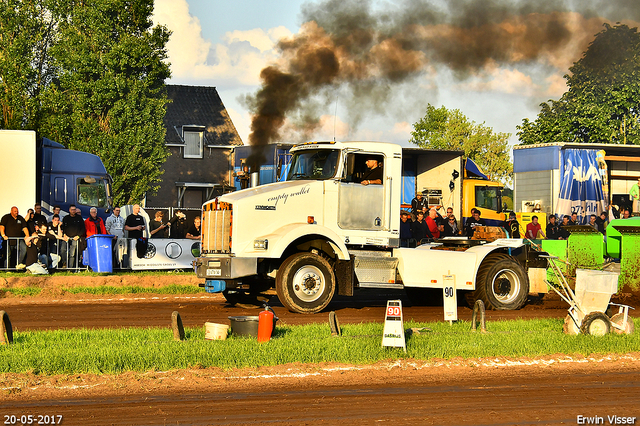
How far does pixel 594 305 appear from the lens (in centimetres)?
1111

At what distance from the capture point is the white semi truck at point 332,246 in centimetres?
1393

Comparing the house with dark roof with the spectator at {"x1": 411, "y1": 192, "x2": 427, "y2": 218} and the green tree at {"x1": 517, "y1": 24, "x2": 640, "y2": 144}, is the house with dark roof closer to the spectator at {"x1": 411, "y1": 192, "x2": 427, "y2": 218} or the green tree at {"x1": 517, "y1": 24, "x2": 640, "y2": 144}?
the green tree at {"x1": 517, "y1": 24, "x2": 640, "y2": 144}

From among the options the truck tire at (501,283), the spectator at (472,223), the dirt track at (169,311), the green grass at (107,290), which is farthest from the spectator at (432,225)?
the green grass at (107,290)

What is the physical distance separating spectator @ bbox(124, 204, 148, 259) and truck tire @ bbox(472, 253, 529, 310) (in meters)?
9.99

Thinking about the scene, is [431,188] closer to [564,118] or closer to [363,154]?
[363,154]

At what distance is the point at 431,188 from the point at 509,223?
115 inches

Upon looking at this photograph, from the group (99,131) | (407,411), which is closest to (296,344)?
(407,411)

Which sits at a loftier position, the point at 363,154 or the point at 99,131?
the point at 99,131

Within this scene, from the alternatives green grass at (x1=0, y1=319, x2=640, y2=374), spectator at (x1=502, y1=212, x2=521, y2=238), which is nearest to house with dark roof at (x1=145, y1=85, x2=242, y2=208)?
spectator at (x1=502, y1=212, x2=521, y2=238)

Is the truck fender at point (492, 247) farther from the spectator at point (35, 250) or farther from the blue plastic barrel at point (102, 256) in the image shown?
the spectator at point (35, 250)

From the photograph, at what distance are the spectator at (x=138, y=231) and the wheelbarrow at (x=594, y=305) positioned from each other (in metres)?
13.0

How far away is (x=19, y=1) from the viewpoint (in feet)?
114

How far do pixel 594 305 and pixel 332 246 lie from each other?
5.15 m

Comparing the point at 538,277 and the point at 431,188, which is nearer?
the point at 538,277
